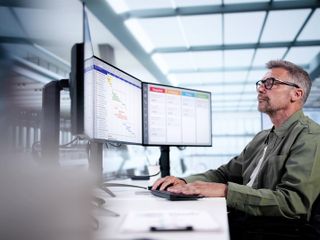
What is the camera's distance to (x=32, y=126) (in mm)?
1217

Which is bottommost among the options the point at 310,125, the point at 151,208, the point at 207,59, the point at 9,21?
the point at 151,208

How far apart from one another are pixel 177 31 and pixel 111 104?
3152 mm

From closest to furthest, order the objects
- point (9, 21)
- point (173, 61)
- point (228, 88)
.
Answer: point (9, 21) < point (173, 61) < point (228, 88)

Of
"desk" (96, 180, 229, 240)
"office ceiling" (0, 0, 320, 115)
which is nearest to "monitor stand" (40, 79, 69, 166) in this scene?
"desk" (96, 180, 229, 240)

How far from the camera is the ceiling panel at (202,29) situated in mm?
3857

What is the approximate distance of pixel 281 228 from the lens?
3.59 feet

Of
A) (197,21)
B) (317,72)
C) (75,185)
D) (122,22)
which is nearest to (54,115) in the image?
(75,185)

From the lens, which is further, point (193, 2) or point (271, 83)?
point (193, 2)

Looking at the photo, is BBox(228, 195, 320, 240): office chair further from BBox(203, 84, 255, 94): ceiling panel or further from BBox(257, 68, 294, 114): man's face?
BBox(203, 84, 255, 94): ceiling panel

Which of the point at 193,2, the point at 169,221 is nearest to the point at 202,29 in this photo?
the point at 193,2

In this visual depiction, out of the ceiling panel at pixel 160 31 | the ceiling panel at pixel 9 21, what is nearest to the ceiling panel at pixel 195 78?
the ceiling panel at pixel 160 31

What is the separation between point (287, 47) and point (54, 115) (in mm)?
4473

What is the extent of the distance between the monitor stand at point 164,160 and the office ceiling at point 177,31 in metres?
0.98

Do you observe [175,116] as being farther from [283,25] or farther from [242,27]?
[283,25]
